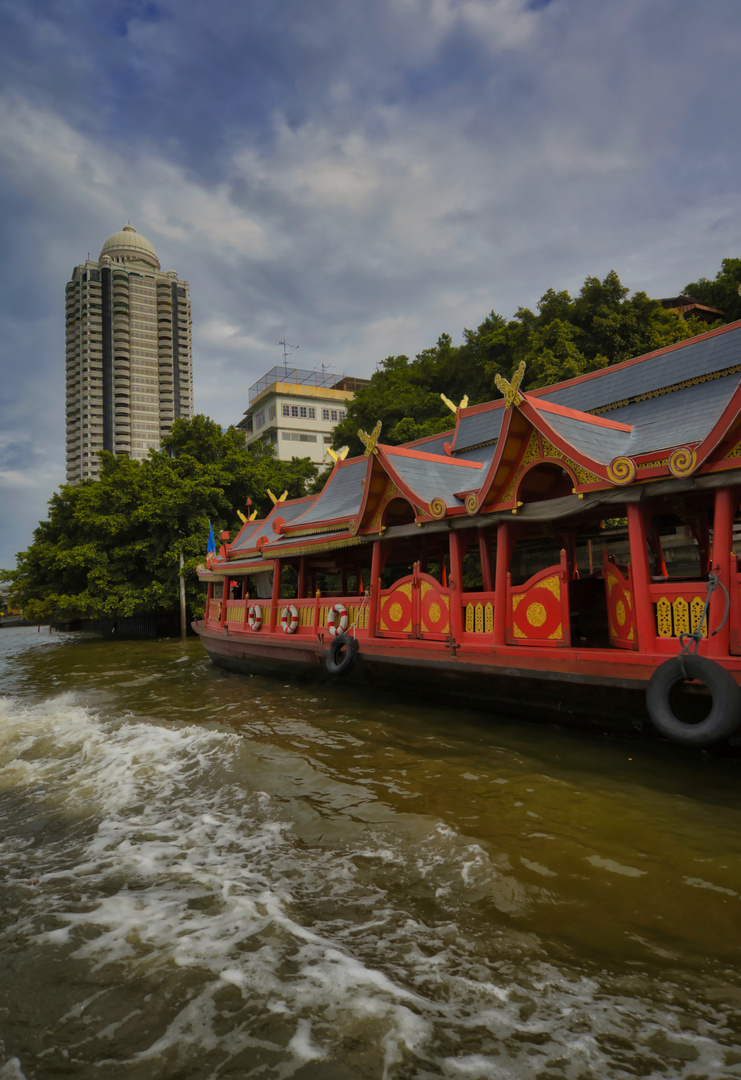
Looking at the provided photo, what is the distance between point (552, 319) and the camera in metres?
21.6

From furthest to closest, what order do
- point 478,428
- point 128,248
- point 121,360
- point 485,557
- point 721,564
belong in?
point 128,248, point 121,360, point 478,428, point 485,557, point 721,564

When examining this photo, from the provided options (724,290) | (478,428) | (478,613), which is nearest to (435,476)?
(478,613)

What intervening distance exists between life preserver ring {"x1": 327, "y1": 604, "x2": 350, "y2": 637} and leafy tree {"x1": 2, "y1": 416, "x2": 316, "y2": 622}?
15.2m

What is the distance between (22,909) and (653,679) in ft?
17.7

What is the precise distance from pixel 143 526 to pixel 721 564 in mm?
25307

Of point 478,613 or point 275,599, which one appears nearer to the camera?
point 478,613

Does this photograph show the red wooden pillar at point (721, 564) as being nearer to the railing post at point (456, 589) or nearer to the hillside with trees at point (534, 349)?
the railing post at point (456, 589)

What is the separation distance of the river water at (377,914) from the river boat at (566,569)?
0.85m

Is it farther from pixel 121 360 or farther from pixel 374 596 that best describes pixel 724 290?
pixel 121 360

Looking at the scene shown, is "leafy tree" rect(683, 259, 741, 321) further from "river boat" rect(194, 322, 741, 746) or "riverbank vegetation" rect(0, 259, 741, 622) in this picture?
"river boat" rect(194, 322, 741, 746)

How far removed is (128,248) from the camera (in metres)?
86.6

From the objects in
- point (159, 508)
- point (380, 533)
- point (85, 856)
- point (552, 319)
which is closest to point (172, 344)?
point (159, 508)

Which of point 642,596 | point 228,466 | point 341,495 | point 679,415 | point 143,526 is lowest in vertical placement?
point 642,596

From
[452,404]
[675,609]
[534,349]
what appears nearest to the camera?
[675,609]
